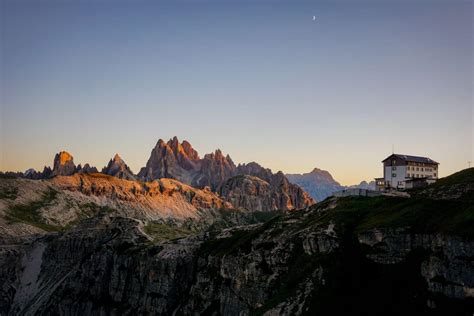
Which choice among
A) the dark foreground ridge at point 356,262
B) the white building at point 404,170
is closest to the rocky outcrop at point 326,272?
the dark foreground ridge at point 356,262

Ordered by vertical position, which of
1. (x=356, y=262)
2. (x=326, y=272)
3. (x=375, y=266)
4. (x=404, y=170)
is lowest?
(x=326, y=272)

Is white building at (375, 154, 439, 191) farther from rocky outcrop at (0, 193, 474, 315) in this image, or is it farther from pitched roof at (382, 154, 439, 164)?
rocky outcrop at (0, 193, 474, 315)

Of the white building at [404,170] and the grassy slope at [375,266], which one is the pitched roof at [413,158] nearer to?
the white building at [404,170]

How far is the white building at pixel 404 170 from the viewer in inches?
6629

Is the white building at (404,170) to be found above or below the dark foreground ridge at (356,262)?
above

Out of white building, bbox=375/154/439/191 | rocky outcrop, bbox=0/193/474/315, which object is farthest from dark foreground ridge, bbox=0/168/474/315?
white building, bbox=375/154/439/191

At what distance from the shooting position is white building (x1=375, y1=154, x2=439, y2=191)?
168 meters

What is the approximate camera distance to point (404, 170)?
553ft

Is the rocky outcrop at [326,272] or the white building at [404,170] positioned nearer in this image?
the rocky outcrop at [326,272]

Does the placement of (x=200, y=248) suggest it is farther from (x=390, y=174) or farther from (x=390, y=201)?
(x=390, y=201)

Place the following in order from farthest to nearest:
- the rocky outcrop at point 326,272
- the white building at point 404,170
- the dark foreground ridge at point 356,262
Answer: the white building at point 404,170, the dark foreground ridge at point 356,262, the rocky outcrop at point 326,272

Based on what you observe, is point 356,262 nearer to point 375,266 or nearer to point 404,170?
point 375,266

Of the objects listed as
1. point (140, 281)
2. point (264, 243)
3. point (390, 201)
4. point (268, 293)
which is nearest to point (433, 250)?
point (390, 201)

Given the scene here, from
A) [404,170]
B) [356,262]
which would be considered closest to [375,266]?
[356,262]
